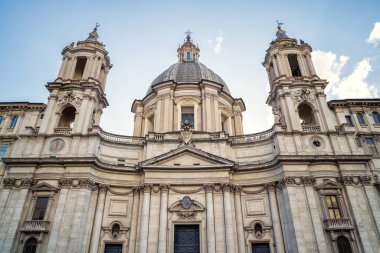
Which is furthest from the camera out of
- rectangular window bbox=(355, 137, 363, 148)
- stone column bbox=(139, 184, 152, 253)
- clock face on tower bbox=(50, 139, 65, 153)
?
rectangular window bbox=(355, 137, 363, 148)

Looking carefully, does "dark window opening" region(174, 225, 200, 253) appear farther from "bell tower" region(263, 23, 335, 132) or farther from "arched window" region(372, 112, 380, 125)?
"arched window" region(372, 112, 380, 125)

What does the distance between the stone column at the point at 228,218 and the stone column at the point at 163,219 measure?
4386mm

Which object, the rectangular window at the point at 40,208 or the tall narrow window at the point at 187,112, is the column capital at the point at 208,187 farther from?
the rectangular window at the point at 40,208

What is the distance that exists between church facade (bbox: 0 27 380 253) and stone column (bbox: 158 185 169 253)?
8 centimetres

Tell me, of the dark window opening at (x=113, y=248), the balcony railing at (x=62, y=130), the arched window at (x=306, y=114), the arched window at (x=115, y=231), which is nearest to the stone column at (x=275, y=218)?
the arched window at (x=306, y=114)

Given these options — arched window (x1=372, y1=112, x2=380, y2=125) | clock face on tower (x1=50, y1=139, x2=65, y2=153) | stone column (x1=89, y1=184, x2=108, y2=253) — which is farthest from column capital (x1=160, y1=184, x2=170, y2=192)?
arched window (x1=372, y1=112, x2=380, y2=125)

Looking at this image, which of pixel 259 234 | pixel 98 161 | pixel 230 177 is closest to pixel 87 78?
pixel 98 161

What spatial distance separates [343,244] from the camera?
19.6m

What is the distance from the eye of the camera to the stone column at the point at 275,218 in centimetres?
2027

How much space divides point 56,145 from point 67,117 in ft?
17.0

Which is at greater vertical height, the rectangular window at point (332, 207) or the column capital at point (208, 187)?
the column capital at point (208, 187)

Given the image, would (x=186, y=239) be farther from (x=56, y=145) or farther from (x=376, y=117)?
(x=376, y=117)

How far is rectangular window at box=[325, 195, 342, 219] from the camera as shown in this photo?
20.7m

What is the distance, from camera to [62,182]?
21516 millimetres
